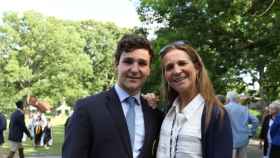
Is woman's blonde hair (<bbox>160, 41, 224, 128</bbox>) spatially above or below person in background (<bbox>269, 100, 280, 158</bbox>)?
above

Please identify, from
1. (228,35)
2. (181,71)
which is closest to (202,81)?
(181,71)

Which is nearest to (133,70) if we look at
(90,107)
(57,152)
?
(90,107)

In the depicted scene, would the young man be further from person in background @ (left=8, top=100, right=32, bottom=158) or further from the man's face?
person in background @ (left=8, top=100, right=32, bottom=158)

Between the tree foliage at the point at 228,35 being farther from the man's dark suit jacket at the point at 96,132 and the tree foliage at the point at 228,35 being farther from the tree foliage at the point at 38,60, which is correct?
the tree foliage at the point at 38,60

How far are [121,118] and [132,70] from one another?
31 centimetres

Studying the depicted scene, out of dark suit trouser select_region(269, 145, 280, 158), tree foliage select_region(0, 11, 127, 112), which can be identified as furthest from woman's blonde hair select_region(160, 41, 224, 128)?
tree foliage select_region(0, 11, 127, 112)

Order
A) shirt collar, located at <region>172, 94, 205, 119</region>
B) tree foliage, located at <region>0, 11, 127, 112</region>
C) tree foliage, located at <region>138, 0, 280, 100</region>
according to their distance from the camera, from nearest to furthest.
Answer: shirt collar, located at <region>172, 94, 205, 119</region> < tree foliage, located at <region>138, 0, 280, 100</region> < tree foliage, located at <region>0, 11, 127, 112</region>

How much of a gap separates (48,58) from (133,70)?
49539 mm

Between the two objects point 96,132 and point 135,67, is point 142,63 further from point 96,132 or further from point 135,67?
point 96,132

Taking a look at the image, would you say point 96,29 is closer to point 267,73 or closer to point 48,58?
point 48,58

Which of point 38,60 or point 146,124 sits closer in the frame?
point 146,124

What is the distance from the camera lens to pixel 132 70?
3092 millimetres

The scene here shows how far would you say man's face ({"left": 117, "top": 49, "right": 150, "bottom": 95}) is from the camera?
3.11 meters

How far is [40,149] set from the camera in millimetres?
18375
